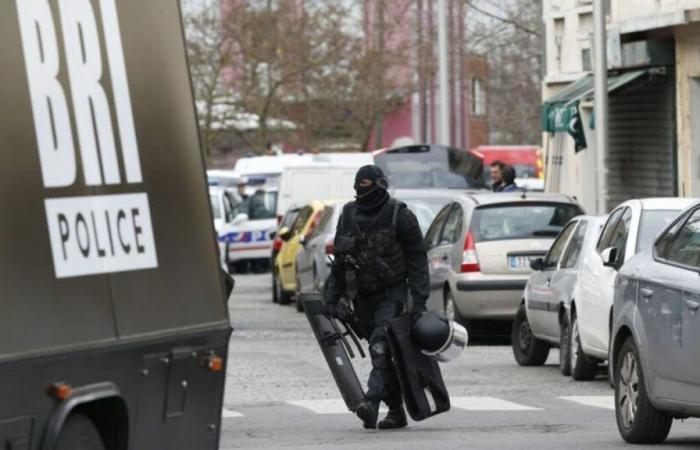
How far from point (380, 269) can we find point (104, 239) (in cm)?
561

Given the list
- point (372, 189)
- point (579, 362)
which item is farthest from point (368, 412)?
point (579, 362)

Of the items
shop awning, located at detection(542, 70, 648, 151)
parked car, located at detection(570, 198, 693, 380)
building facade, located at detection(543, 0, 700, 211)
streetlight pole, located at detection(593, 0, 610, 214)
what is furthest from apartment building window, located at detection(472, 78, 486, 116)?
parked car, located at detection(570, 198, 693, 380)

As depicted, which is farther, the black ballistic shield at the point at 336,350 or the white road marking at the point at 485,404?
the white road marking at the point at 485,404

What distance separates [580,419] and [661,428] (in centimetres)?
236

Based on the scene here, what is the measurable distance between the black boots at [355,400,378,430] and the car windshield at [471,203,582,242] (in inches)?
347

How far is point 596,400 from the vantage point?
16266 millimetres

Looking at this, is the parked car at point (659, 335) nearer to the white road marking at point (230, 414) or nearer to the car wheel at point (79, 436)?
the white road marking at point (230, 414)

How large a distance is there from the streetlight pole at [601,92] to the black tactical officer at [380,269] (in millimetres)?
17042

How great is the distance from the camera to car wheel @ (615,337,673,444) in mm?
12164

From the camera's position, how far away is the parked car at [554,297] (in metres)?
19.2

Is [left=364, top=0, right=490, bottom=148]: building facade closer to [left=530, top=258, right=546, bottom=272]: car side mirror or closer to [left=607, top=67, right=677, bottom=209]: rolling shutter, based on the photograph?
[left=607, top=67, right=677, bottom=209]: rolling shutter

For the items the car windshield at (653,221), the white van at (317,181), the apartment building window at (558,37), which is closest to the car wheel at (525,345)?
the car windshield at (653,221)

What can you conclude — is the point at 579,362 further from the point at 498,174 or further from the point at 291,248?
the point at 291,248

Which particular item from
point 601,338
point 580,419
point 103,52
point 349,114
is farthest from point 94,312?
point 349,114
